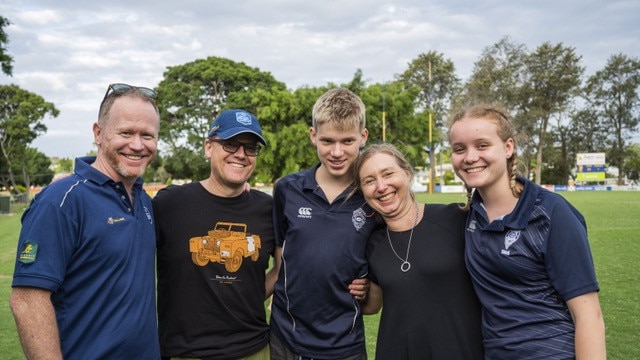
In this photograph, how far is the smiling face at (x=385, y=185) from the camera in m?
3.32

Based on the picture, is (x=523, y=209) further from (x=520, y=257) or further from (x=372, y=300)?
(x=372, y=300)

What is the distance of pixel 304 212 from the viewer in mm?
3527

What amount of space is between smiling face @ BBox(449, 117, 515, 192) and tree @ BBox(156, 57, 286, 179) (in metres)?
45.7

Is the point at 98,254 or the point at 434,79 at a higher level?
the point at 434,79

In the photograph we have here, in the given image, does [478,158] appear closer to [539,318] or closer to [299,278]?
[539,318]

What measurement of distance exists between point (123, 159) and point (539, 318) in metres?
2.51

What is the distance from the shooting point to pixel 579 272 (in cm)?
250

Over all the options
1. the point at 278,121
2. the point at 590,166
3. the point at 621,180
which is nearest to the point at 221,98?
the point at 278,121

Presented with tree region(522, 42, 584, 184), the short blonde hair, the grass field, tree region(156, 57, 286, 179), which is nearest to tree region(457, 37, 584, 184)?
tree region(522, 42, 584, 184)

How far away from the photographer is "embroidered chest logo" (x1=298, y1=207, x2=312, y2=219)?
3504 mm

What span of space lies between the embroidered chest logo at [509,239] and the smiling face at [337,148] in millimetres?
1273

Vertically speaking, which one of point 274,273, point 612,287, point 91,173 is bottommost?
point 612,287

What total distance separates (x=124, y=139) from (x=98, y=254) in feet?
2.33

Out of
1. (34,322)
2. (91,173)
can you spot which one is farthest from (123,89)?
(34,322)
